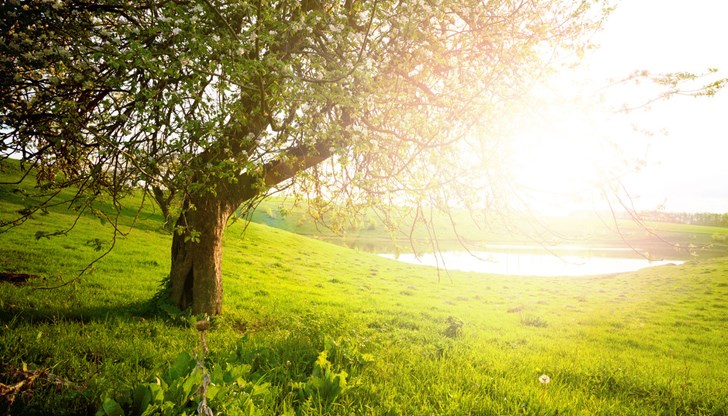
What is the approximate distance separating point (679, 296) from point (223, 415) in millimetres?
30377

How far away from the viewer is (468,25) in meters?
7.08

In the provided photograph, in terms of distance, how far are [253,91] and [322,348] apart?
4541mm

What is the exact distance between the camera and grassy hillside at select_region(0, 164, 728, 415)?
434 cm

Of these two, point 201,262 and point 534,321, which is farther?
point 534,321

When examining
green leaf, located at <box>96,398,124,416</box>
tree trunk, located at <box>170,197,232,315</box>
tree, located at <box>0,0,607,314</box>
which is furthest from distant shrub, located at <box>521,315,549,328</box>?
green leaf, located at <box>96,398,124,416</box>

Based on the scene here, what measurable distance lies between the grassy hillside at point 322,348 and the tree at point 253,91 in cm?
126

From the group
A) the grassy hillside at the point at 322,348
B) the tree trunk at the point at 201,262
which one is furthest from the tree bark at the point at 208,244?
the grassy hillside at the point at 322,348

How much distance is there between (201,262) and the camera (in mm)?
9141

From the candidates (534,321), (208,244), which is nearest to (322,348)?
(208,244)

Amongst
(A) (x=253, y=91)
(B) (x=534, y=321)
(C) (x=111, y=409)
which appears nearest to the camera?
(C) (x=111, y=409)

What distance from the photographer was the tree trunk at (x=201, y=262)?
9.02 m

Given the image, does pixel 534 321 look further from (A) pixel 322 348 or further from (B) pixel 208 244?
(B) pixel 208 244

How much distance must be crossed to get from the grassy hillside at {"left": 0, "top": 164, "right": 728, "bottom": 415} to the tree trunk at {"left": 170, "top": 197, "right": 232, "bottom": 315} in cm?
54

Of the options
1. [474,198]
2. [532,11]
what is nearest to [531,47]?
[532,11]
